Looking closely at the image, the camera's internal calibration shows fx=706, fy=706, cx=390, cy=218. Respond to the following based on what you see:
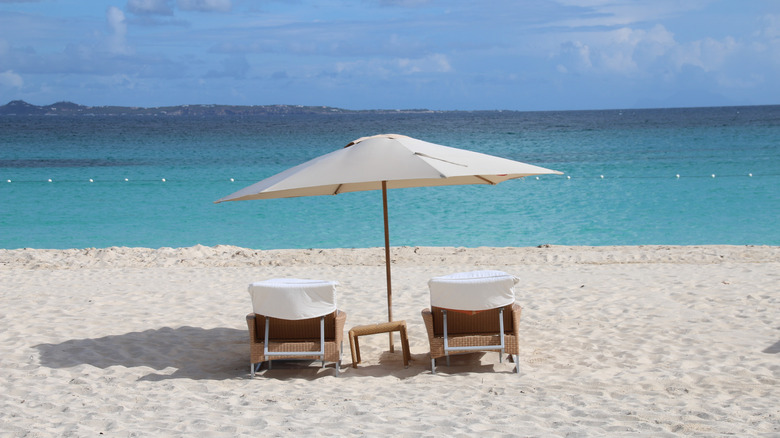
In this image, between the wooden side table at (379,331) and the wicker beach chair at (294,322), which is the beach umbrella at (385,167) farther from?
the wooden side table at (379,331)

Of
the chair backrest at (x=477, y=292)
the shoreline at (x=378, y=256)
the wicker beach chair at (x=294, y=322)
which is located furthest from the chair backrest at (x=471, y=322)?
the shoreline at (x=378, y=256)

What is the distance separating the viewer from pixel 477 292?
5676 millimetres

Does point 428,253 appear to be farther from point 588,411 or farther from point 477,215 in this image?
point 588,411

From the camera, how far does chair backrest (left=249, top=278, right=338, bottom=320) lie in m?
5.66

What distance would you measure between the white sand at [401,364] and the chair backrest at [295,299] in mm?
571

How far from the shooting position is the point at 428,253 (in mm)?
13234

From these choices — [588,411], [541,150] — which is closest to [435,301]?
[588,411]

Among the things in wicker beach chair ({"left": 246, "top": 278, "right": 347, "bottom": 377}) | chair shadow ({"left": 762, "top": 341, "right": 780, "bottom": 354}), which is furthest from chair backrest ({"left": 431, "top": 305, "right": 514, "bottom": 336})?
chair shadow ({"left": 762, "top": 341, "right": 780, "bottom": 354})

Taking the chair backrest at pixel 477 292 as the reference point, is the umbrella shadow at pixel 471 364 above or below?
below

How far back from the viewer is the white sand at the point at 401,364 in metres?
4.49

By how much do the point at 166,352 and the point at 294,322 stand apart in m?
1.42

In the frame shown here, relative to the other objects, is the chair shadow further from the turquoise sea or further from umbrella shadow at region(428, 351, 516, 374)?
the turquoise sea

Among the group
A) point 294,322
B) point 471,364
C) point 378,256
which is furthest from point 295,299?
point 378,256

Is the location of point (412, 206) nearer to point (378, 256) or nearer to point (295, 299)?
point (378, 256)
